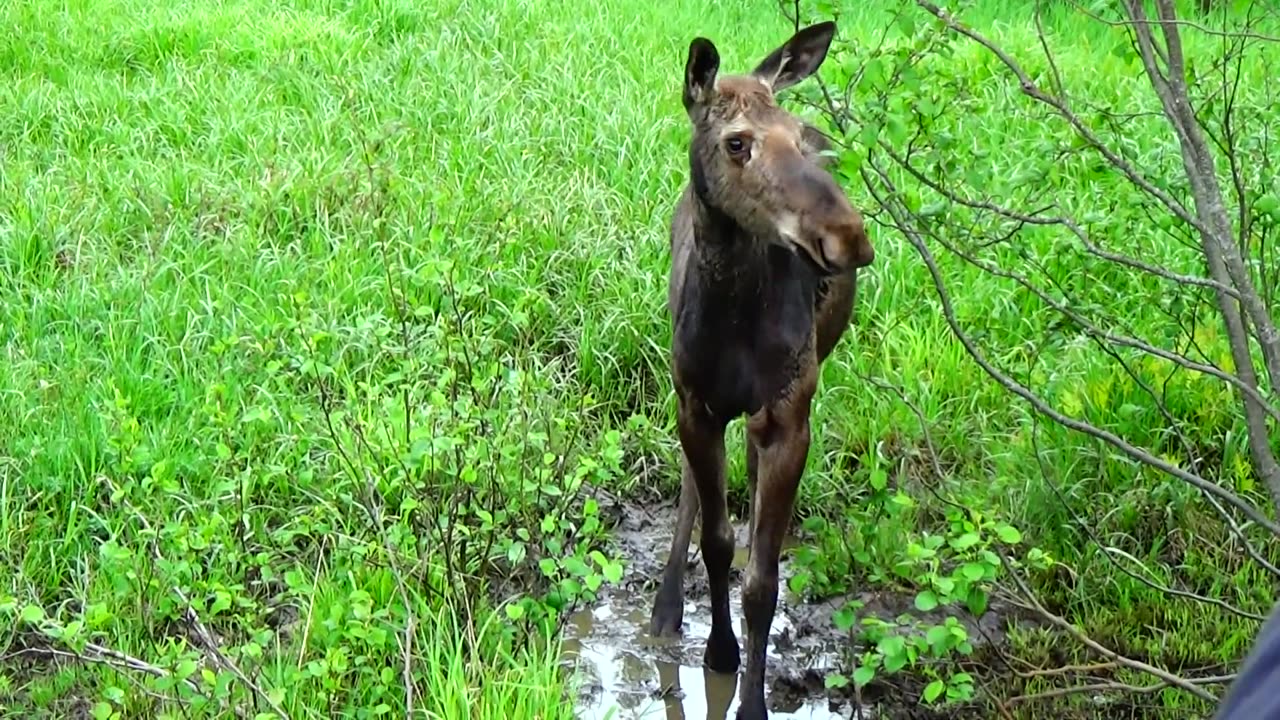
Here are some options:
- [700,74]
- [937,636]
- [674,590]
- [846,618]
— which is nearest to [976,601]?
[937,636]

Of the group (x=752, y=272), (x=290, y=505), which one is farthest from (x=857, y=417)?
(x=290, y=505)

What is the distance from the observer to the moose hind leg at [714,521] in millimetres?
4211

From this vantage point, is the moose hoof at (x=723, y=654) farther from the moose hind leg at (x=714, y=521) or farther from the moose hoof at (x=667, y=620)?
the moose hoof at (x=667, y=620)

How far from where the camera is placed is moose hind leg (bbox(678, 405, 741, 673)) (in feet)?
13.8

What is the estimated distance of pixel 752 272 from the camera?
390 cm

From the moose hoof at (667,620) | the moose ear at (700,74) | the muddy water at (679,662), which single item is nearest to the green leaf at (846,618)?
the muddy water at (679,662)

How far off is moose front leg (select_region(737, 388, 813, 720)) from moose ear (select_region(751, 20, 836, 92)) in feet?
2.79

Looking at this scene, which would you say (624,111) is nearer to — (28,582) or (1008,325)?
(1008,325)

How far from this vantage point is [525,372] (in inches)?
192

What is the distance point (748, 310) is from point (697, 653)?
3.72 ft

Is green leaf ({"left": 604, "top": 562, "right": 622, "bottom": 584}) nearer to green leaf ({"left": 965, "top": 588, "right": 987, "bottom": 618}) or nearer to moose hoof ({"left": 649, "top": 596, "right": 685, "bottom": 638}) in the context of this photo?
green leaf ({"left": 965, "top": 588, "right": 987, "bottom": 618})

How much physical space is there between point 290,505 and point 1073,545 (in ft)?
8.15

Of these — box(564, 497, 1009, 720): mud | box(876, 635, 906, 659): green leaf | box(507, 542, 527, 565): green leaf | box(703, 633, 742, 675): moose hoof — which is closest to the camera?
box(876, 635, 906, 659): green leaf

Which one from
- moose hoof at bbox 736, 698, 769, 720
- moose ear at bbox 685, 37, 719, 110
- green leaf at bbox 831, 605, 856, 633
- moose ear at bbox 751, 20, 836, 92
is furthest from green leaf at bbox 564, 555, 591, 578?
moose ear at bbox 751, 20, 836, 92
